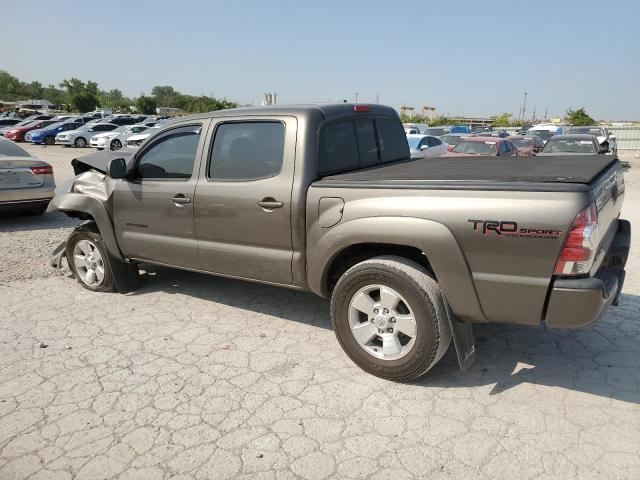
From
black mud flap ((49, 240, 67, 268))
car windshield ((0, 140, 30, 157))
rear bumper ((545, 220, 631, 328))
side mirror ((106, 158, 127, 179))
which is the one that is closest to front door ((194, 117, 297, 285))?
side mirror ((106, 158, 127, 179))

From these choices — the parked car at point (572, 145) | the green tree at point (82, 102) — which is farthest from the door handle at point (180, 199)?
the green tree at point (82, 102)

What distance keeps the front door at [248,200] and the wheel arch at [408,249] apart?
0.34m

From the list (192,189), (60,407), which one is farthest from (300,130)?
(60,407)

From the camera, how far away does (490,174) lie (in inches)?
126

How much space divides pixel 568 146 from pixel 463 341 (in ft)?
46.7

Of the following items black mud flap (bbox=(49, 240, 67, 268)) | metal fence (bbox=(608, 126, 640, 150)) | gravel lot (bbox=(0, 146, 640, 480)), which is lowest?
metal fence (bbox=(608, 126, 640, 150))

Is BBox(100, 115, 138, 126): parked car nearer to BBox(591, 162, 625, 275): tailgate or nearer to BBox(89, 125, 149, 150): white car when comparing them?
BBox(89, 125, 149, 150): white car

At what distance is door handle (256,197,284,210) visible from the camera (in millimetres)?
3647

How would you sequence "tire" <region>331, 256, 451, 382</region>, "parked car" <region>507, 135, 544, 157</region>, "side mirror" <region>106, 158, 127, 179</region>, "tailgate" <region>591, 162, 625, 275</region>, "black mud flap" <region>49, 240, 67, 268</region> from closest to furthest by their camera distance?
1. "tailgate" <region>591, 162, 625, 275</region>
2. "tire" <region>331, 256, 451, 382</region>
3. "side mirror" <region>106, 158, 127, 179</region>
4. "black mud flap" <region>49, 240, 67, 268</region>
5. "parked car" <region>507, 135, 544, 157</region>

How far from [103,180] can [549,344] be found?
14.7 feet

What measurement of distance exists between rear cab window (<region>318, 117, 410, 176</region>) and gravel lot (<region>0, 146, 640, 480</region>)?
1.48 m

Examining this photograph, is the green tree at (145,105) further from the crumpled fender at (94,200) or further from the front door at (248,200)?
the front door at (248,200)

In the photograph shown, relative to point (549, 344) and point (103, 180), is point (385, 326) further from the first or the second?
point (103, 180)

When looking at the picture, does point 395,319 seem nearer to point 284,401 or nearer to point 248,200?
point 284,401
